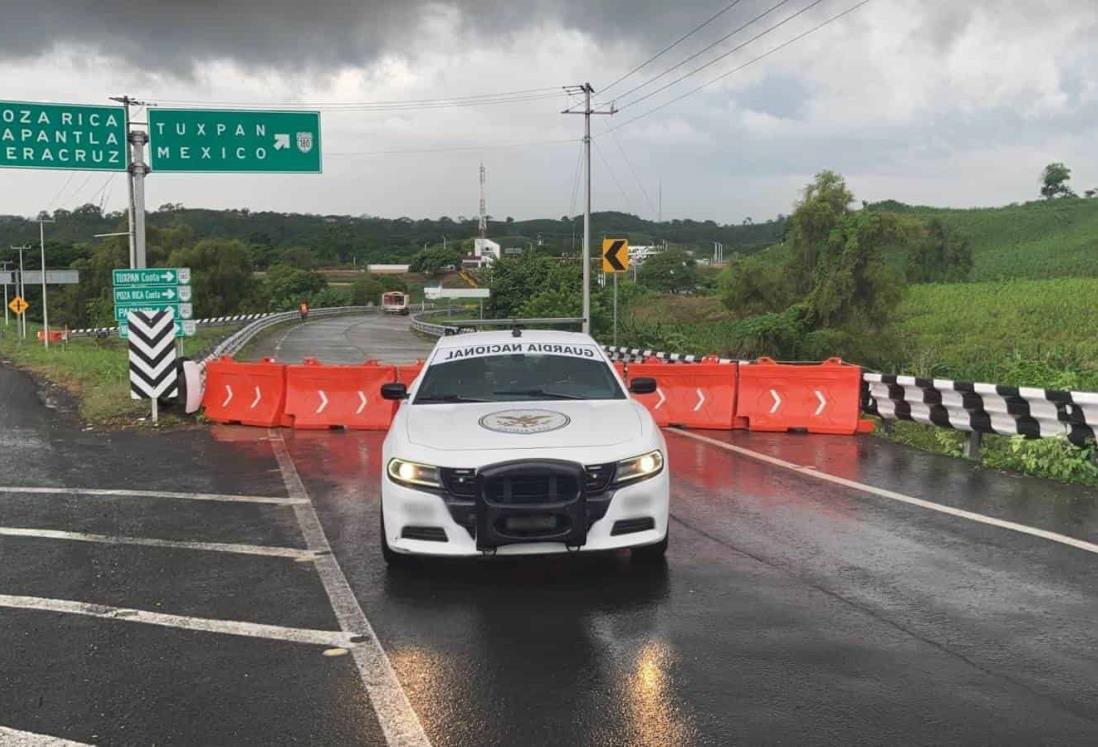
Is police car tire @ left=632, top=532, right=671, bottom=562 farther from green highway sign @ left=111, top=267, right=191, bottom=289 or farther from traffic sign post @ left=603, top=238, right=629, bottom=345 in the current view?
traffic sign post @ left=603, top=238, right=629, bottom=345

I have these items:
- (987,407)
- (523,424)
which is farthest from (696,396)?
(523,424)

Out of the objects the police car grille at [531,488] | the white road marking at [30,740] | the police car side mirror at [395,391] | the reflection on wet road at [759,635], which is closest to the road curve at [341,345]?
the police car side mirror at [395,391]

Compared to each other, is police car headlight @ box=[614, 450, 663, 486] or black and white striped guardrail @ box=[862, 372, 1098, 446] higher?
police car headlight @ box=[614, 450, 663, 486]

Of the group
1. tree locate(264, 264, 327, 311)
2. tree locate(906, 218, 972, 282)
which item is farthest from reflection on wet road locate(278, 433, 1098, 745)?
tree locate(264, 264, 327, 311)

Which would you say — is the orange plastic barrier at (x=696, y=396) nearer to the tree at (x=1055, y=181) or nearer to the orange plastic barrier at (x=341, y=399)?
the orange plastic barrier at (x=341, y=399)

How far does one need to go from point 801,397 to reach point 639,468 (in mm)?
7821

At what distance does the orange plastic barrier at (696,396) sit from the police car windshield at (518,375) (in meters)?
5.92

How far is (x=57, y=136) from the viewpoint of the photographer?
17.5 meters

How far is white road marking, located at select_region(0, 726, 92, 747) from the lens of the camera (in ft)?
12.9

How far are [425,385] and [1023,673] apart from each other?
4573 millimetres

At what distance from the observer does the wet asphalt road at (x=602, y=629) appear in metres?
4.11

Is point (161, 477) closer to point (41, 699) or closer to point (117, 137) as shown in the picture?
point (41, 699)

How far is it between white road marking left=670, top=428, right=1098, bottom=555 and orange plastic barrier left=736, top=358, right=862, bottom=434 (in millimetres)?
1298

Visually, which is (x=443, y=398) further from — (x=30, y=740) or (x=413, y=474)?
(x=30, y=740)
